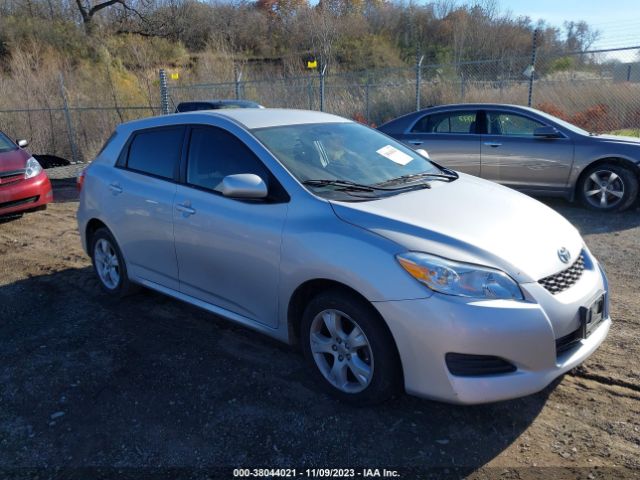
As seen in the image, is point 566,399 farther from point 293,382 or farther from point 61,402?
point 61,402

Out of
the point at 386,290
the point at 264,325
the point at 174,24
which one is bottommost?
the point at 264,325

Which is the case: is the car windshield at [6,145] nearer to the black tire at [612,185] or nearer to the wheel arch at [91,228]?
the wheel arch at [91,228]

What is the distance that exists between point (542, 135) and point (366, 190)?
5363 millimetres

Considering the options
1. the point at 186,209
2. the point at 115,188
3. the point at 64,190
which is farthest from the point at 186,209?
the point at 64,190

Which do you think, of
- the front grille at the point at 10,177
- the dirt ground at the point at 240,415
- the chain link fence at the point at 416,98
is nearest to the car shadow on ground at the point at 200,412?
the dirt ground at the point at 240,415

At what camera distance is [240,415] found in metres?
3.14

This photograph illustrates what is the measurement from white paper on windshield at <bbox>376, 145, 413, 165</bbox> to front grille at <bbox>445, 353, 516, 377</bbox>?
186cm

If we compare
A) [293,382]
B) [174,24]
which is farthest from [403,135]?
[174,24]

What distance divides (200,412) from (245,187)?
55.6 inches

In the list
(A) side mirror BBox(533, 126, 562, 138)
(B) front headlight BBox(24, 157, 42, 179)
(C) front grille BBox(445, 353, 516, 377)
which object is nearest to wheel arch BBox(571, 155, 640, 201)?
(A) side mirror BBox(533, 126, 562, 138)

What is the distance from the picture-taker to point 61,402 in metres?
3.38

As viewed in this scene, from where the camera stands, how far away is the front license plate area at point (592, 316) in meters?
2.88

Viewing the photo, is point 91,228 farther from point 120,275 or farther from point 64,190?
point 64,190

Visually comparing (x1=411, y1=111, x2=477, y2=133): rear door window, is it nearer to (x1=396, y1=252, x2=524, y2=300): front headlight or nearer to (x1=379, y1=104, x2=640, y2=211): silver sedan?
(x1=379, y1=104, x2=640, y2=211): silver sedan
